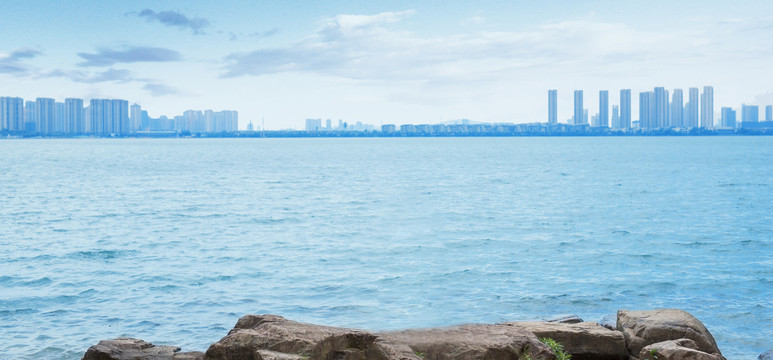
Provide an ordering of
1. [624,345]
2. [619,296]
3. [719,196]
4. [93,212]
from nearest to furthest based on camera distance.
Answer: [624,345] < [619,296] < [93,212] < [719,196]

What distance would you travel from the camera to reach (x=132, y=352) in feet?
39.4

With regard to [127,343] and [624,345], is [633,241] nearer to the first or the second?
[624,345]

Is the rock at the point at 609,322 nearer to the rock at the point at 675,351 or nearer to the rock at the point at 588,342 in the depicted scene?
the rock at the point at 588,342

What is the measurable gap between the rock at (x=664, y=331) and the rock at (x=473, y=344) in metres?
2.76

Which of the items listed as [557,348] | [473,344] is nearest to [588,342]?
[557,348]

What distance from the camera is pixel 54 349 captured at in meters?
15.3

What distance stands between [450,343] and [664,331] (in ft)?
14.6

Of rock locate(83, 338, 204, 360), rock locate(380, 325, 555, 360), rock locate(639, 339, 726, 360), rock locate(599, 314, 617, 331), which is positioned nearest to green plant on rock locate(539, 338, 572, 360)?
rock locate(380, 325, 555, 360)

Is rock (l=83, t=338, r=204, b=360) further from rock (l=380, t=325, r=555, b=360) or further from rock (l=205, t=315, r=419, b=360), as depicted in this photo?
rock (l=380, t=325, r=555, b=360)

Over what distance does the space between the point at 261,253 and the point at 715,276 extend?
1684 centimetres

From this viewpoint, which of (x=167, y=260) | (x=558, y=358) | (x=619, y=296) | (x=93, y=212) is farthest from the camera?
(x=93, y=212)

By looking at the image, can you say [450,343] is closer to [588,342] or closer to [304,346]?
[304,346]

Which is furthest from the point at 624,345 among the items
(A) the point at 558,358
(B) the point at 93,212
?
(B) the point at 93,212

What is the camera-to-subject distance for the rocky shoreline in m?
9.68
